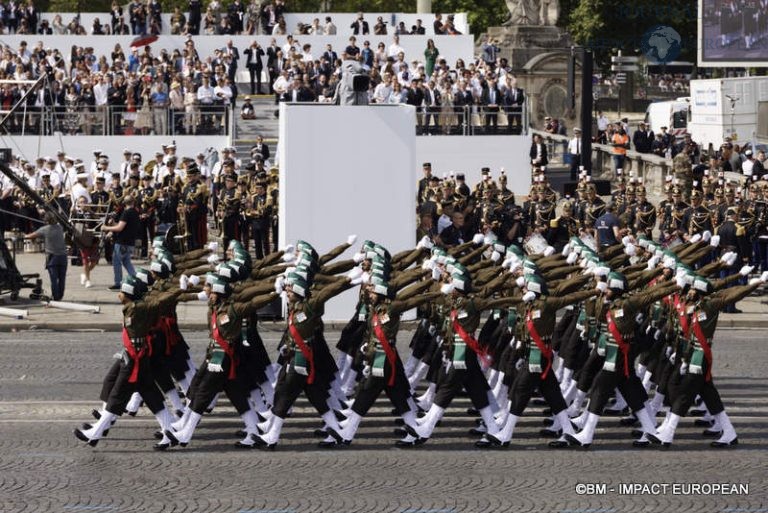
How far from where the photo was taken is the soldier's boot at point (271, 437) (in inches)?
601

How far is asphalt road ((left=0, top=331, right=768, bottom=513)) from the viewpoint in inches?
522

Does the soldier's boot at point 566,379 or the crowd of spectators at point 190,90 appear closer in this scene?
the soldier's boot at point 566,379

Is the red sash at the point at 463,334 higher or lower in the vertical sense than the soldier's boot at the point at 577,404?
higher

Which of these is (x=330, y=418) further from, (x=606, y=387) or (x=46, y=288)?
(x=46, y=288)

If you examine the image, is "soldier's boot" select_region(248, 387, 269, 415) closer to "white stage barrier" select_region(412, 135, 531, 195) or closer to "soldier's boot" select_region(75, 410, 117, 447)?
"soldier's boot" select_region(75, 410, 117, 447)

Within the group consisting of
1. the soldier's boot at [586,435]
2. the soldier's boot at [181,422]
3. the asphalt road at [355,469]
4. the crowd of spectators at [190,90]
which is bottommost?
the asphalt road at [355,469]

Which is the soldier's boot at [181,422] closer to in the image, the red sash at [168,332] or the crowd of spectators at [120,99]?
the red sash at [168,332]

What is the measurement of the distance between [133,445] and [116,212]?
13002 mm

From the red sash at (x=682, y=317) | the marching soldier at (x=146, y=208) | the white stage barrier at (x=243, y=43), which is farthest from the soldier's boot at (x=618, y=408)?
the white stage barrier at (x=243, y=43)

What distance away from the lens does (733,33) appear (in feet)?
146

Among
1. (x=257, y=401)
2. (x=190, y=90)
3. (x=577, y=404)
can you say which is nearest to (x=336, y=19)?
(x=190, y=90)

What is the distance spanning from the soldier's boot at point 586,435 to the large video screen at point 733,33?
3018 centimetres

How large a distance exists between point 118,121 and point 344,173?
1469 centimetres

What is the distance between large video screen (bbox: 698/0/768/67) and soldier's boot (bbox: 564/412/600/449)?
30.2 meters
